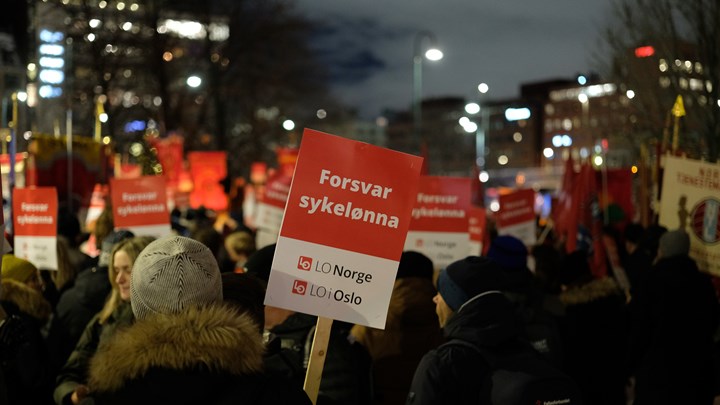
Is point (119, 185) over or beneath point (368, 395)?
over

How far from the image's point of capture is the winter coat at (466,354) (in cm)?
376

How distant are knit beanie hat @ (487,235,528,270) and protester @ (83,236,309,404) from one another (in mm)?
3349

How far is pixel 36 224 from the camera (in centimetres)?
894

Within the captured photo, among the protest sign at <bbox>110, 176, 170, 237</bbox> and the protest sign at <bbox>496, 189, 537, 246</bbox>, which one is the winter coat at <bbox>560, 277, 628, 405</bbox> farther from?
the protest sign at <bbox>496, 189, 537, 246</bbox>

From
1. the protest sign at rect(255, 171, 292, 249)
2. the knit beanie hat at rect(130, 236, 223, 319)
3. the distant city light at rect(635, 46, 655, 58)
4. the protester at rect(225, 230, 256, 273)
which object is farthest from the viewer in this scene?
the distant city light at rect(635, 46, 655, 58)

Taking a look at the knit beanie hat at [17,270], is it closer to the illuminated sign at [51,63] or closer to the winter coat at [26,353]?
the winter coat at [26,353]

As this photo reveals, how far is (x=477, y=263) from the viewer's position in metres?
4.20

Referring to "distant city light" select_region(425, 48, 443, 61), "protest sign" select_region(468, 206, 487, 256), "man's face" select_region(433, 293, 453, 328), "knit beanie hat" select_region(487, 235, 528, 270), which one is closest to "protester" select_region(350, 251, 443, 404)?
"knit beanie hat" select_region(487, 235, 528, 270)

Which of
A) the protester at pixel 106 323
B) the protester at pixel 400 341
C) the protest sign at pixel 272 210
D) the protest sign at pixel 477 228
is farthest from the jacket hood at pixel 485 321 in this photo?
the protest sign at pixel 272 210

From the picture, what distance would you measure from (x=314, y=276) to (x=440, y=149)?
Result: 388 ft

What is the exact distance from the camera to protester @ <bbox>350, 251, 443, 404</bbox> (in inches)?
208

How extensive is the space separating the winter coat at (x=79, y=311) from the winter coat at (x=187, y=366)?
3.74 meters

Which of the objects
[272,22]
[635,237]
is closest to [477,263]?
[635,237]

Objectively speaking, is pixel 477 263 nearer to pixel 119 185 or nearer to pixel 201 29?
pixel 119 185
